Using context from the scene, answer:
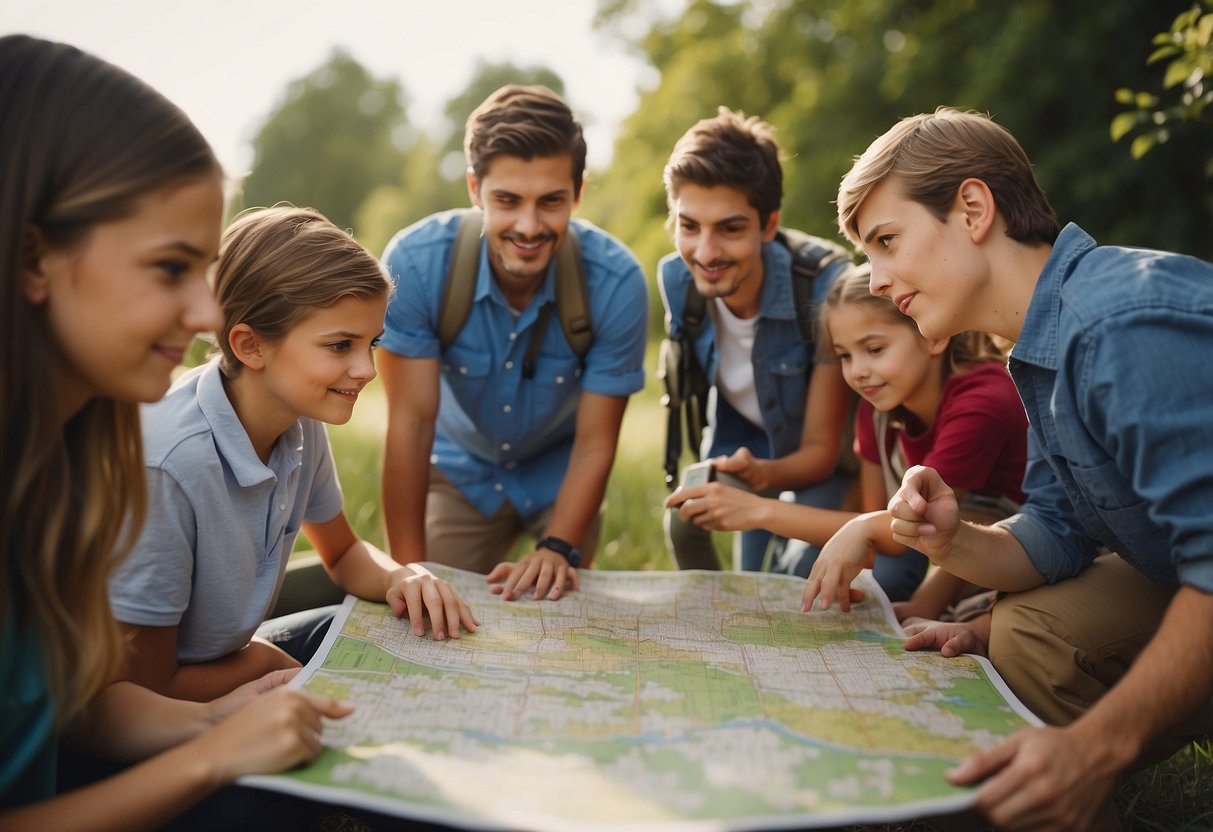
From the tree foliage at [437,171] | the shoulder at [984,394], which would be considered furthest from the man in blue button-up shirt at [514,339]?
the tree foliage at [437,171]

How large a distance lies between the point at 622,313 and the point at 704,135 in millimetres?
702

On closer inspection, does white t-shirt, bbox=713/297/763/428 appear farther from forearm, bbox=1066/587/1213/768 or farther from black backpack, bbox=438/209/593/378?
forearm, bbox=1066/587/1213/768

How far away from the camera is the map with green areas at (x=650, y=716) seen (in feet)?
5.93

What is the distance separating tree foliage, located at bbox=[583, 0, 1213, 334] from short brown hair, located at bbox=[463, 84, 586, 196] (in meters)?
1.75

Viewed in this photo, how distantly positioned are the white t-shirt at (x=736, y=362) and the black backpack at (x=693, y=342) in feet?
0.28

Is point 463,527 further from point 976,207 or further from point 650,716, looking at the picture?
point 976,207

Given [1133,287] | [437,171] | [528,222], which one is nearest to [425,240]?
[528,222]

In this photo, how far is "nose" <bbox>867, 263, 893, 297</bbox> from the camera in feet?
8.36

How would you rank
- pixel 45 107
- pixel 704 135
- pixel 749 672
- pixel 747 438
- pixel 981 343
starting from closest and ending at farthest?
1. pixel 45 107
2. pixel 749 672
3. pixel 981 343
4. pixel 704 135
5. pixel 747 438

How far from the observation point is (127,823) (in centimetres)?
179

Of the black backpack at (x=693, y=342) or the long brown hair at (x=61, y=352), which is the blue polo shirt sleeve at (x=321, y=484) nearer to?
the long brown hair at (x=61, y=352)

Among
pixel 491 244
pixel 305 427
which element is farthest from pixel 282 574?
pixel 491 244

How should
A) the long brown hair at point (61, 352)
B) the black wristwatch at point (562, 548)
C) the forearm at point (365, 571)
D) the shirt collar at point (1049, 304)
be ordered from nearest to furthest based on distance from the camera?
the long brown hair at point (61, 352) < the shirt collar at point (1049, 304) < the forearm at point (365, 571) < the black wristwatch at point (562, 548)

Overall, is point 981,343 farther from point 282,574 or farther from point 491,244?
point 282,574
